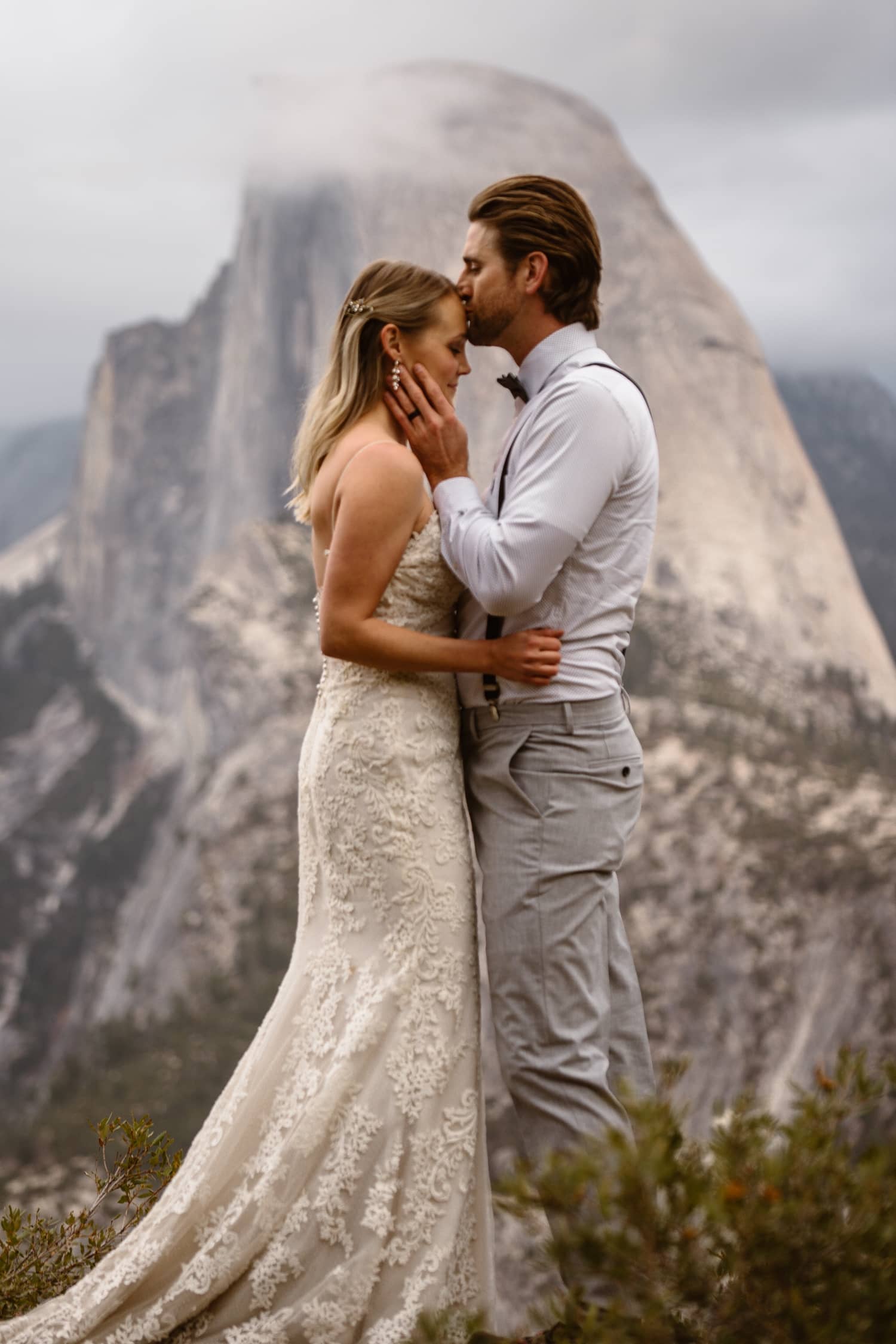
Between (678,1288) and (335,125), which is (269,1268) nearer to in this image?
(678,1288)

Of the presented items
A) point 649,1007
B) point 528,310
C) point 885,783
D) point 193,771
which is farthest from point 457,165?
point 528,310

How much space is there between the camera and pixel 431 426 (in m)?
3.25

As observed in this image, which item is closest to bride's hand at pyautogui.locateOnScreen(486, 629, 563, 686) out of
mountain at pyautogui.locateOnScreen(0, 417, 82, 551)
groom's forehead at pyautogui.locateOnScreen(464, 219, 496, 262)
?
groom's forehead at pyautogui.locateOnScreen(464, 219, 496, 262)

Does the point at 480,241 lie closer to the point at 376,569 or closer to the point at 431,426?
the point at 431,426

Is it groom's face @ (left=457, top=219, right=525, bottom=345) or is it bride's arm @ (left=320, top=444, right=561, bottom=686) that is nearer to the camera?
bride's arm @ (left=320, top=444, right=561, bottom=686)

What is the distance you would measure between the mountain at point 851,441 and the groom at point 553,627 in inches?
2443

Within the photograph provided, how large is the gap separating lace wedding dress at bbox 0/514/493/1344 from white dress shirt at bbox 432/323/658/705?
22 cm

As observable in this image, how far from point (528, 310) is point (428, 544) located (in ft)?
1.99

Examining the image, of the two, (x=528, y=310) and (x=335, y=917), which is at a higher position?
(x=528, y=310)

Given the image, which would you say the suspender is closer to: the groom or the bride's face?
the groom

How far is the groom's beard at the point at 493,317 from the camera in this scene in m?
3.30

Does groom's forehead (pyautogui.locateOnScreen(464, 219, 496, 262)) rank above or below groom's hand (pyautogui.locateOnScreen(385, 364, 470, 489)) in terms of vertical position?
above

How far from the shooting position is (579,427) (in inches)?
120

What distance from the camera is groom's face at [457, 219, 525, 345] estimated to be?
3.29 metres
